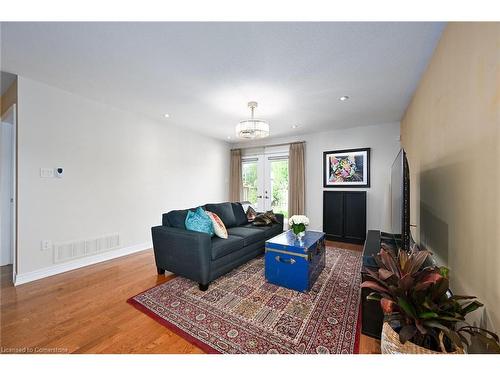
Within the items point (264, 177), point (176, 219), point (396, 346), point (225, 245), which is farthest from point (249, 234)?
point (264, 177)

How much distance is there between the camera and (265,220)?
11.9 feet

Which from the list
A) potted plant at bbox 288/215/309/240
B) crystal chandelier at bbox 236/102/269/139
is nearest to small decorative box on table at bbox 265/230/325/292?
potted plant at bbox 288/215/309/240

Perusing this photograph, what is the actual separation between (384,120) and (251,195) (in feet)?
11.4

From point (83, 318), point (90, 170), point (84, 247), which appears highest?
point (90, 170)

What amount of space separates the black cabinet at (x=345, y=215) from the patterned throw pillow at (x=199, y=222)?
2782 mm

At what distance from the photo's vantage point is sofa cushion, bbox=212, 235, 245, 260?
2.38 meters

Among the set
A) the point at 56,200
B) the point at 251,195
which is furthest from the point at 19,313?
the point at 251,195

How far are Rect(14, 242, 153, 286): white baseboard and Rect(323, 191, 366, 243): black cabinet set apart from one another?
3.69m

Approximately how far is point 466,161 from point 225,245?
2228 mm

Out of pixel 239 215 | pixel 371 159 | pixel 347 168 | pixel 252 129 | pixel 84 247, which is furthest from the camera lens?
pixel 347 168

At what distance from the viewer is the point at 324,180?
4695mm

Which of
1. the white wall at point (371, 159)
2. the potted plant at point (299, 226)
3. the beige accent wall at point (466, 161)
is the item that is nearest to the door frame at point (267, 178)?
the white wall at point (371, 159)

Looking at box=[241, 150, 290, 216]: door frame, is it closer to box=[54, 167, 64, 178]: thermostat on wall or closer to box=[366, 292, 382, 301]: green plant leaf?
box=[54, 167, 64, 178]: thermostat on wall

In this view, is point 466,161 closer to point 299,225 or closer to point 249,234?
point 299,225
